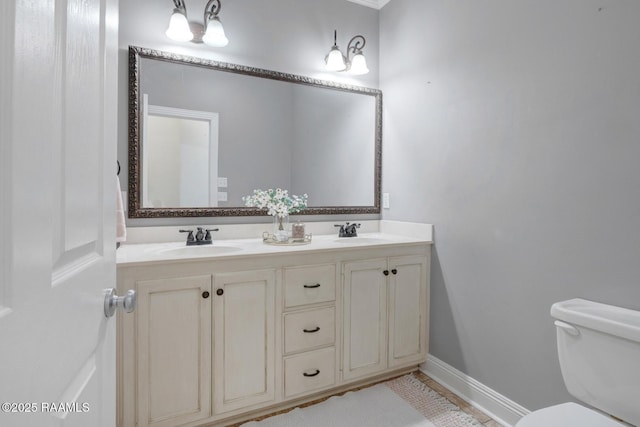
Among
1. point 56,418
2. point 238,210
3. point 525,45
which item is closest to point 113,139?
point 56,418

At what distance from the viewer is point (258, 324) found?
1690mm

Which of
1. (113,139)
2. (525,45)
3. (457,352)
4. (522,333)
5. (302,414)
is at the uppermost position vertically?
(525,45)

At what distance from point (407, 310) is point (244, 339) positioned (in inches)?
40.3

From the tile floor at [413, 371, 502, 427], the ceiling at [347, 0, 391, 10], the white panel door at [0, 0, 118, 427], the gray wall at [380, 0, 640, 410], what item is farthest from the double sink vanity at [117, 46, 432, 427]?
the white panel door at [0, 0, 118, 427]

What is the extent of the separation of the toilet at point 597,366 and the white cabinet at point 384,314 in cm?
87

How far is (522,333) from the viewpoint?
1.66 meters

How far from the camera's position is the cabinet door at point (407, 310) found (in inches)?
81.7

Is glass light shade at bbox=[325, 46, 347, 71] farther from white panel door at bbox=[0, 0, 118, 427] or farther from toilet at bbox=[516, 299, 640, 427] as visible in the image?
toilet at bbox=[516, 299, 640, 427]

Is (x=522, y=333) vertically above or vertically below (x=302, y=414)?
above

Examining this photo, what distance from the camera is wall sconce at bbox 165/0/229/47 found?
186 centimetres

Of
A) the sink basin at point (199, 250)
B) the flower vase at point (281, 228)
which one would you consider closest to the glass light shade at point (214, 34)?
the flower vase at point (281, 228)

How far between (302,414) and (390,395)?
1.75ft

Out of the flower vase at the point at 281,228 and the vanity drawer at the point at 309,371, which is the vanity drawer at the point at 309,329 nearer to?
the vanity drawer at the point at 309,371

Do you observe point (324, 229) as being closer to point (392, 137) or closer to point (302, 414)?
point (392, 137)
